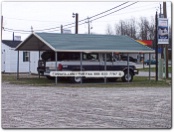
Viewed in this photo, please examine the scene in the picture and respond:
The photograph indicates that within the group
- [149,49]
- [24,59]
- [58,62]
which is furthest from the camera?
[24,59]

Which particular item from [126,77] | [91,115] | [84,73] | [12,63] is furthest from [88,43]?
[12,63]

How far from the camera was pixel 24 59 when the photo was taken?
101 feet

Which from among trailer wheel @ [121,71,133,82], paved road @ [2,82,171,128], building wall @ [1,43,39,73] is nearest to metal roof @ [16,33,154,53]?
trailer wheel @ [121,71,133,82]

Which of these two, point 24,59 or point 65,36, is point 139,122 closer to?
point 65,36

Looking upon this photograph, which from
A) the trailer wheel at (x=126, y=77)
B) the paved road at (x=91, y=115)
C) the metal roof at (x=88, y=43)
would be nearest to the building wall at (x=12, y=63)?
the metal roof at (x=88, y=43)

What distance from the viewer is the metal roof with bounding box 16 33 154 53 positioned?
720 inches

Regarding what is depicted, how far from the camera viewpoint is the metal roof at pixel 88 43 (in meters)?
18.3

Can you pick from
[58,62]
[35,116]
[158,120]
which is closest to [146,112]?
[158,120]

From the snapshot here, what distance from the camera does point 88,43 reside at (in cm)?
1870

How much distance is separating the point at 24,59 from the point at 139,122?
24.3 metres

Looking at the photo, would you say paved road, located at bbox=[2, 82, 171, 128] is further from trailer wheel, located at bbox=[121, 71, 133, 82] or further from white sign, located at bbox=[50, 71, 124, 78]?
trailer wheel, located at bbox=[121, 71, 133, 82]

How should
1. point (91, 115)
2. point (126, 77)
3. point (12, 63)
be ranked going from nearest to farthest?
point (91, 115) → point (126, 77) → point (12, 63)

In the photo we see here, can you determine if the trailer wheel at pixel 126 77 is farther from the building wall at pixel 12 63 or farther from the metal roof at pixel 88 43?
the building wall at pixel 12 63

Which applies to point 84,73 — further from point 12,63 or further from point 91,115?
point 12,63
